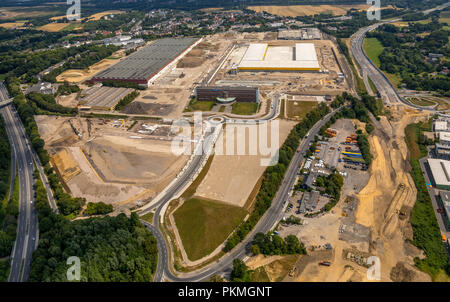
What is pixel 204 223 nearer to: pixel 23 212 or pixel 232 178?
pixel 232 178

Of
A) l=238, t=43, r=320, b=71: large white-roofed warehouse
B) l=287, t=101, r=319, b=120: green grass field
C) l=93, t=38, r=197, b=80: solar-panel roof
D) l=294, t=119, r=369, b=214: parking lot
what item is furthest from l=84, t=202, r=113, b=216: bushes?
l=238, t=43, r=320, b=71: large white-roofed warehouse

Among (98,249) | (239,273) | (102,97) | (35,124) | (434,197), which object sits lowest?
(239,273)

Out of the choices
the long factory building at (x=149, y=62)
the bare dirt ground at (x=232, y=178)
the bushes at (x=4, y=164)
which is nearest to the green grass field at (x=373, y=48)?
the long factory building at (x=149, y=62)

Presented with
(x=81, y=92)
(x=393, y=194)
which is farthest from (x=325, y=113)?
(x=81, y=92)

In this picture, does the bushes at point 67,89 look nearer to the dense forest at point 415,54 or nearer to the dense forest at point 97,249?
the dense forest at point 97,249

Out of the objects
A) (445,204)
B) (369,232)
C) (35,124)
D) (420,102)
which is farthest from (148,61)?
(445,204)

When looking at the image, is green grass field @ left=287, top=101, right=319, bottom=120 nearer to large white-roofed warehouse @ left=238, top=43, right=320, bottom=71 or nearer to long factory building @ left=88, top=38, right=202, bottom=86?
large white-roofed warehouse @ left=238, top=43, right=320, bottom=71
